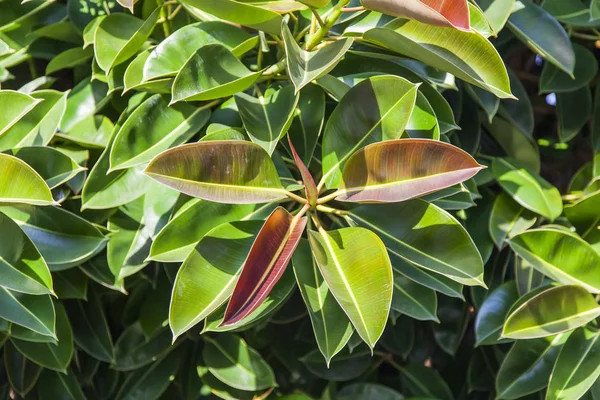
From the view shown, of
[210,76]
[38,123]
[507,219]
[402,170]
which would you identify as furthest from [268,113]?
[507,219]

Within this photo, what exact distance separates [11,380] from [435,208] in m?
0.76

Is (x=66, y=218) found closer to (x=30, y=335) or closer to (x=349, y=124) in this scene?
(x=30, y=335)

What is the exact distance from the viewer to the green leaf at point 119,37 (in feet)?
2.98

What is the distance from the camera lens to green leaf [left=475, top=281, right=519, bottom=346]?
106 cm

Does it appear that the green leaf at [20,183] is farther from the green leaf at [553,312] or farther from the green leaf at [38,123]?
the green leaf at [553,312]

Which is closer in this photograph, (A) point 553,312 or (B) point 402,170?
(B) point 402,170

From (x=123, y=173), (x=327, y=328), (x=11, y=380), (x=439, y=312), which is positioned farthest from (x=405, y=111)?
Result: (x=11, y=380)

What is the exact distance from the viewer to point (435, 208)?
83cm

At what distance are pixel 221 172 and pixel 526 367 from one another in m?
0.62

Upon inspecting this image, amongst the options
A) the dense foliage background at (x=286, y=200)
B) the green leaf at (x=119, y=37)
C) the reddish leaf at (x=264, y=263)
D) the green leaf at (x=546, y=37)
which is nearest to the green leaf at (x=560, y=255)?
the dense foliage background at (x=286, y=200)

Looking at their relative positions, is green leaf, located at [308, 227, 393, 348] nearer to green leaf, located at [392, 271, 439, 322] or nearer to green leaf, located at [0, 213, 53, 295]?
green leaf, located at [392, 271, 439, 322]

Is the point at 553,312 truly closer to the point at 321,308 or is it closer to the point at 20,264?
the point at 321,308

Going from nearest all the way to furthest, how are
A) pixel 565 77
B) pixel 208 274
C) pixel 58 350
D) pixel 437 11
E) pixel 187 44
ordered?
pixel 437 11, pixel 208 274, pixel 187 44, pixel 58 350, pixel 565 77

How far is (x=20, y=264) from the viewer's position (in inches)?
33.4
